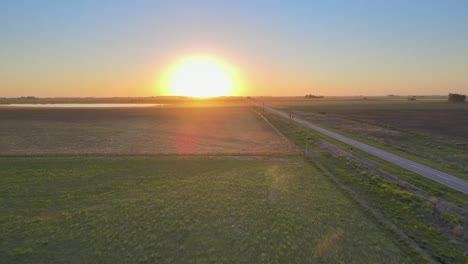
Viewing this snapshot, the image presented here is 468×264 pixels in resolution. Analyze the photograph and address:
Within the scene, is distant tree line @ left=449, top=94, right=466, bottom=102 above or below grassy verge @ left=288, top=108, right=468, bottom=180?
above

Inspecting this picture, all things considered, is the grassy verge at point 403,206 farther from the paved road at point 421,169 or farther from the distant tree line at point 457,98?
the distant tree line at point 457,98

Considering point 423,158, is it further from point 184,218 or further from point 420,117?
point 420,117

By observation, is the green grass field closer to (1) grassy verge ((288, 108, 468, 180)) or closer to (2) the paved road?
(2) the paved road

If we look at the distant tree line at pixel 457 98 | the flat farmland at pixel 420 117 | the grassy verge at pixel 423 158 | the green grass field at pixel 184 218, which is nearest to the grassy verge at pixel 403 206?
the green grass field at pixel 184 218

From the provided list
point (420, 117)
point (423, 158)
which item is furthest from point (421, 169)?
point (420, 117)

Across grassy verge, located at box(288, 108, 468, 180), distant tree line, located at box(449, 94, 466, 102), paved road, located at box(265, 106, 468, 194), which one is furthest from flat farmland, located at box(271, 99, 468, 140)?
distant tree line, located at box(449, 94, 466, 102)
